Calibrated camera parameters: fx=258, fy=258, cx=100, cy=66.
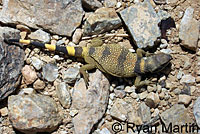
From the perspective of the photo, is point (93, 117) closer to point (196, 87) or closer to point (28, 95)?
point (28, 95)

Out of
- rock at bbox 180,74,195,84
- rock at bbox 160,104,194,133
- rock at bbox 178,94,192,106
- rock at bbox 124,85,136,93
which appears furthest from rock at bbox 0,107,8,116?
rock at bbox 180,74,195,84

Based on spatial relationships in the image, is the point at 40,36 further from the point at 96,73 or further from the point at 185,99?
the point at 185,99

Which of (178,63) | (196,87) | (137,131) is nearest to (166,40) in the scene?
(178,63)

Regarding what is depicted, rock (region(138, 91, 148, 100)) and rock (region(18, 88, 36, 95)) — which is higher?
rock (region(18, 88, 36, 95))

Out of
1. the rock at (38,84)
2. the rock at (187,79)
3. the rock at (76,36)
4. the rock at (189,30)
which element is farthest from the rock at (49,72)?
the rock at (189,30)

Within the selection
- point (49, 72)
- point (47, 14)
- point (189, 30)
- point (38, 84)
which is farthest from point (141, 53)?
point (38, 84)

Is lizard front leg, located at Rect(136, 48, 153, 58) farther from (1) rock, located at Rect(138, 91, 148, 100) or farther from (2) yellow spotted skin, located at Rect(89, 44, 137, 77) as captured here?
(1) rock, located at Rect(138, 91, 148, 100)

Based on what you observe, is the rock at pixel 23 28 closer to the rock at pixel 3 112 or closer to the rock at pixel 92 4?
the rock at pixel 92 4
